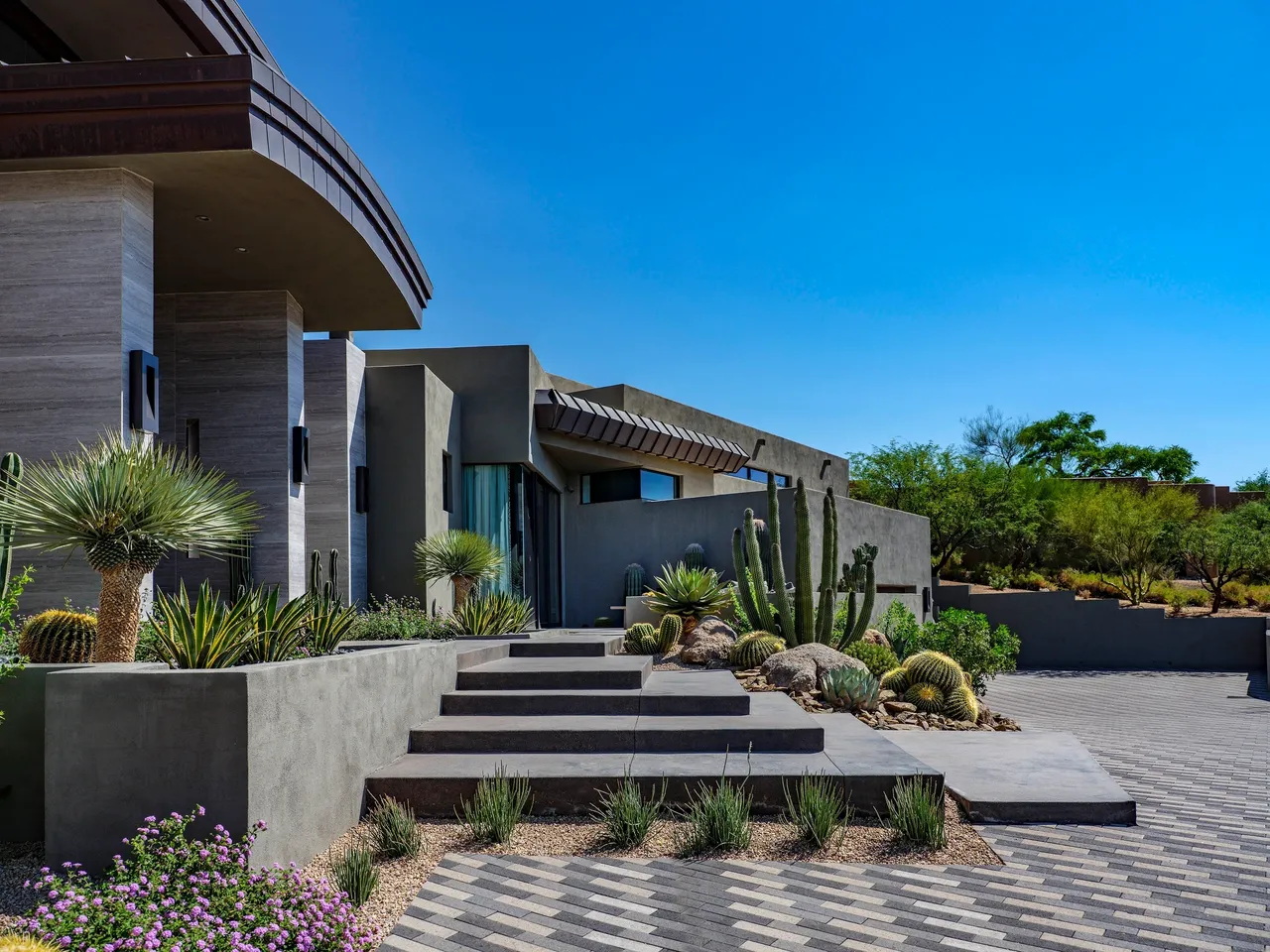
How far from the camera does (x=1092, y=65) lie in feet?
41.8

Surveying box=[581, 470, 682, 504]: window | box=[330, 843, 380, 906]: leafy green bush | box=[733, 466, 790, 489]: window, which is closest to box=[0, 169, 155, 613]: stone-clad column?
box=[330, 843, 380, 906]: leafy green bush

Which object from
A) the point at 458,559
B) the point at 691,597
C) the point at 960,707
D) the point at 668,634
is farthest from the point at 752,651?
the point at 458,559

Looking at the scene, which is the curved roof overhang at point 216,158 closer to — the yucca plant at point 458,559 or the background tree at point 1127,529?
the yucca plant at point 458,559

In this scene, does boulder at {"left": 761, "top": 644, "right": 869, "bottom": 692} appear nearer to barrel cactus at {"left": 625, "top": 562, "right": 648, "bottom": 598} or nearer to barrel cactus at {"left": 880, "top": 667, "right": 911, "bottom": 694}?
barrel cactus at {"left": 880, "top": 667, "right": 911, "bottom": 694}

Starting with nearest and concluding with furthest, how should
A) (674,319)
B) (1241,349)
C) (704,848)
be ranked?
1. (704,848)
2. (674,319)
3. (1241,349)

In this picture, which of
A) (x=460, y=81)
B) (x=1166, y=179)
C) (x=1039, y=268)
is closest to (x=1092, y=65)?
(x=1166, y=179)

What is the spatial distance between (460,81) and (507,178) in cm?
202

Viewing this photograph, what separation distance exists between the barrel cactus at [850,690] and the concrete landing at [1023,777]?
716 millimetres

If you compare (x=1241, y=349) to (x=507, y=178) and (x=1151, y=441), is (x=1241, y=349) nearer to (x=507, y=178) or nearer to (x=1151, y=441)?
(x=507, y=178)

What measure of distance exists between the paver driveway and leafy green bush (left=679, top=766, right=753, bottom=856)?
7.7 inches

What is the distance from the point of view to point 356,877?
451 centimetres

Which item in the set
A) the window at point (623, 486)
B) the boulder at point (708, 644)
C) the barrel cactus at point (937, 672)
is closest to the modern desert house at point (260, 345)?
the window at point (623, 486)

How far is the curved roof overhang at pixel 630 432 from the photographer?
18.0m

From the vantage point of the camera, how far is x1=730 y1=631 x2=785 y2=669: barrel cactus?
11.7 metres
